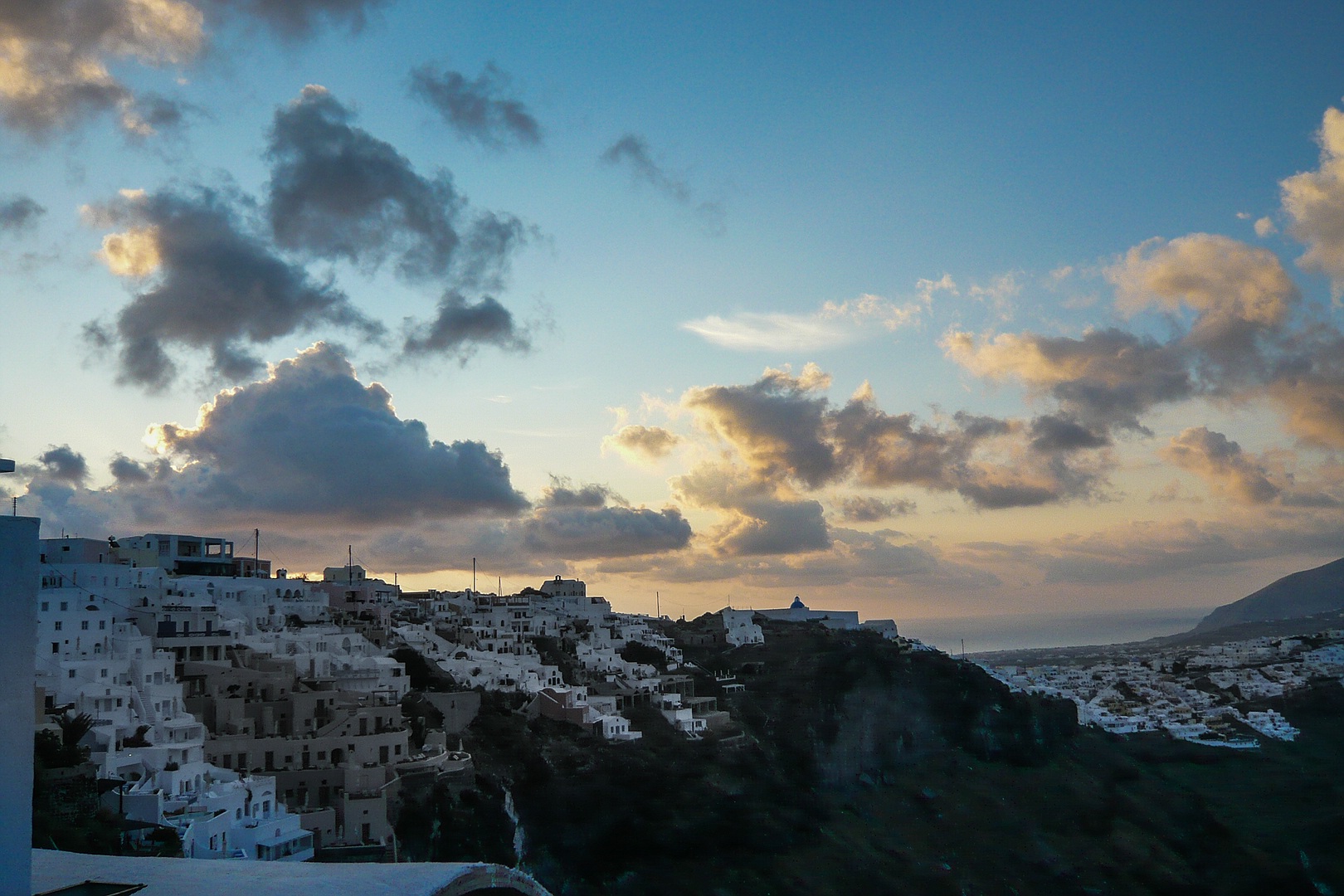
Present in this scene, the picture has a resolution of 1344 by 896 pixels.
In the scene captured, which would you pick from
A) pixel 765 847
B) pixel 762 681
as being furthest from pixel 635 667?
pixel 765 847

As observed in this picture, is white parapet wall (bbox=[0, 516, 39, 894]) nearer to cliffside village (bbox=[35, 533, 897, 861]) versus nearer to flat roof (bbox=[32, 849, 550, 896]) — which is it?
flat roof (bbox=[32, 849, 550, 896])

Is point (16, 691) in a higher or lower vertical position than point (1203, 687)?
higher

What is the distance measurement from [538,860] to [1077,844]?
101 feet

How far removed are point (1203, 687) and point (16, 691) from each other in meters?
116

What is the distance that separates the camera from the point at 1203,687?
10569cm

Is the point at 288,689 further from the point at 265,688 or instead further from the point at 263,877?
the point at 263,877

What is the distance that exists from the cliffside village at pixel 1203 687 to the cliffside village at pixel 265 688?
39107mm

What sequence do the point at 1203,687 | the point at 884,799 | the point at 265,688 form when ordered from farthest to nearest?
1. the point at 1203,687
2. the point at 884,799
3. the point at 265,688

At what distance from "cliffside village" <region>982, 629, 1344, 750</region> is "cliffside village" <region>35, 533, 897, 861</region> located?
1540 inches

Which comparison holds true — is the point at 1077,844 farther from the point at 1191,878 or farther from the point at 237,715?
the point at 237,715

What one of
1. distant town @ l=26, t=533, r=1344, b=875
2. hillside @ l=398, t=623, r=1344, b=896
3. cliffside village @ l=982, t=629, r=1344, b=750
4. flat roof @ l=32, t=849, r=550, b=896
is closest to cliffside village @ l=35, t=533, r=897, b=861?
distant town @ l=26, t=533, r=1344, b=875

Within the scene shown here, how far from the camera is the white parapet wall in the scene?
8.61 meters

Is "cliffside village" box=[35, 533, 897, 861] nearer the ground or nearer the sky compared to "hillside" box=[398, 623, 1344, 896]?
nearer the sky

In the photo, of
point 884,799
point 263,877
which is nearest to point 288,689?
point 263,877
